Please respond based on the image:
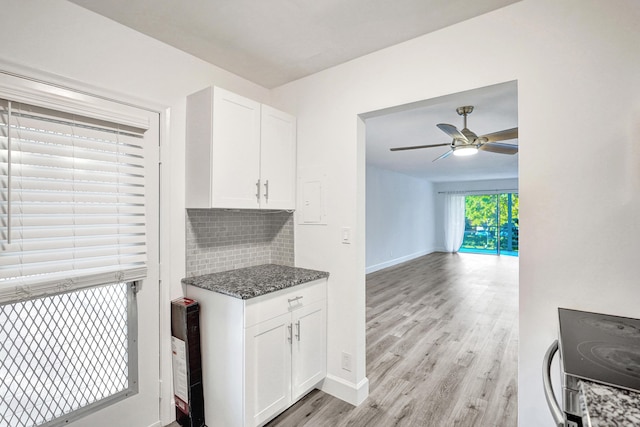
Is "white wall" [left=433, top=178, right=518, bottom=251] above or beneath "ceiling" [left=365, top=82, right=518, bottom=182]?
beneath

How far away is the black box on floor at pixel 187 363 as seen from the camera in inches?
74.4

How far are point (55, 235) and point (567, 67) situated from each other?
267 cm

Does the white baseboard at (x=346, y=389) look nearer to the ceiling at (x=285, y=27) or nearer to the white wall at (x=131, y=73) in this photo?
the white wall at (x=131, y=73)

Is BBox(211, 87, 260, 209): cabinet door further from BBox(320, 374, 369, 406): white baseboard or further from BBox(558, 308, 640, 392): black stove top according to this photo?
BBox(558, 308, 640, 392): black stove top

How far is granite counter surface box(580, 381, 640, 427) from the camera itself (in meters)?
0.53

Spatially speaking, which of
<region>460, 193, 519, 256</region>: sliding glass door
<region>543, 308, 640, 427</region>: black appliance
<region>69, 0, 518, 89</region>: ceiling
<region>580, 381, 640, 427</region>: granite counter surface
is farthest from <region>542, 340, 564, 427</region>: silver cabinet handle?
<region>460, 193, 519, 256</region>: sliding glass door

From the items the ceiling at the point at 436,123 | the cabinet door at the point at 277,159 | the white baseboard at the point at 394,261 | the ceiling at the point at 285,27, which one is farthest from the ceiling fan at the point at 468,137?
the white baseboard at the point at 394,261

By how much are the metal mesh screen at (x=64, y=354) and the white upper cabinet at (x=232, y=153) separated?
793 mm

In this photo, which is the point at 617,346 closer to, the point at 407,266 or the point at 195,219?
the point at 195,219

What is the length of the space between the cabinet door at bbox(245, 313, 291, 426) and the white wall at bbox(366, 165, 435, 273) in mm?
4940

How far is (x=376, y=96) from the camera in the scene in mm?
2094

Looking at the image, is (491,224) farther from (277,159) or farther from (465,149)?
(277,159)

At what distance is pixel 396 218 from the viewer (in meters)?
8.05

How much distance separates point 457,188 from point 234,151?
967 cm
